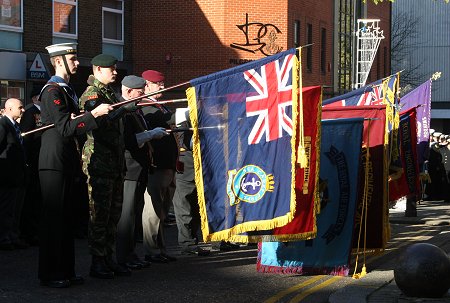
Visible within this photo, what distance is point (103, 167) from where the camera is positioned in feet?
30.3

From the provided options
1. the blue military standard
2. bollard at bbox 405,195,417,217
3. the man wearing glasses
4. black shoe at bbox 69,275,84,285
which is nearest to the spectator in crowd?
the man wearing glasses

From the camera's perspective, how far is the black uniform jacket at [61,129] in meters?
8.58

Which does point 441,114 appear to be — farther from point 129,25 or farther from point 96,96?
point 96,96

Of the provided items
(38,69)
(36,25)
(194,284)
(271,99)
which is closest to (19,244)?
(194,284)

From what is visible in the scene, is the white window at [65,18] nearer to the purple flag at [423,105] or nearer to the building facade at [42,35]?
the building facade at [42,35]

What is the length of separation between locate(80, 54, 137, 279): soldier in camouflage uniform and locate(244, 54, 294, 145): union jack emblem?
3.86 feet

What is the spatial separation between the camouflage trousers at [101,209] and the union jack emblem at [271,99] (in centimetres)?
150

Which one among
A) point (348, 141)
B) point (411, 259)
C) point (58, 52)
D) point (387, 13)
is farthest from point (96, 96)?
point (387, 13)

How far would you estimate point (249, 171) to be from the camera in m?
8.68

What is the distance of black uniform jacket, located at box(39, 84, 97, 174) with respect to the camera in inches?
338

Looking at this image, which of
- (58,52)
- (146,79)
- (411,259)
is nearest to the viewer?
(411,259)

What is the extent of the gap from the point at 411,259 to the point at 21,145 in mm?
6098

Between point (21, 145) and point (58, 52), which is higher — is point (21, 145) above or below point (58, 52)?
below

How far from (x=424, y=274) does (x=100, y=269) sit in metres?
3.10
